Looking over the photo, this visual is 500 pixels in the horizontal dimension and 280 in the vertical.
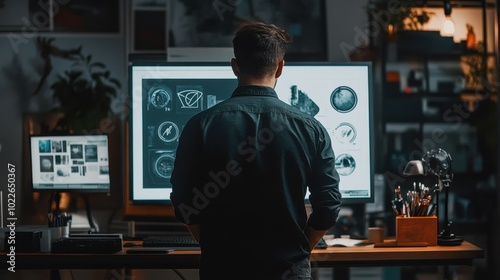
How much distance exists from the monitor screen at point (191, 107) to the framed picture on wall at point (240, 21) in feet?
Answer: 8.29

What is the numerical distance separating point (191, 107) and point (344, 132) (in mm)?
531

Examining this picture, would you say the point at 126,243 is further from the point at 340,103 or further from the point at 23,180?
the point at 23,180

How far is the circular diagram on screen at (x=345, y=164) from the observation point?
2557 mm

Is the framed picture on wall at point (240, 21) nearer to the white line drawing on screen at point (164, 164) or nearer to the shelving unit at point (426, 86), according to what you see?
the shelving unit at point (426, 86)

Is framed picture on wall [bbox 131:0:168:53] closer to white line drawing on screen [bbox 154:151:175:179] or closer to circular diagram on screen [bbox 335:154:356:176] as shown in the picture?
white line drawing on screen [bbox 154:151:175:179]

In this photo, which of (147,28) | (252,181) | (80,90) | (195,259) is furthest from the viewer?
(147,28)

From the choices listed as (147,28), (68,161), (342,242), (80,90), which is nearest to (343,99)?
(342,242)

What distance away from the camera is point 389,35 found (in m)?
5.43

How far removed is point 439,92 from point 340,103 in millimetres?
3149

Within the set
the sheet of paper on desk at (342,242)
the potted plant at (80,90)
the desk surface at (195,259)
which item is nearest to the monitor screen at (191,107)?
the sheet of paper on desk at (342,242)

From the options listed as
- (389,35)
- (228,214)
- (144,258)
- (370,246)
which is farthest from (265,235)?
(389,35)

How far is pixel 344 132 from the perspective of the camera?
2561 millimetres

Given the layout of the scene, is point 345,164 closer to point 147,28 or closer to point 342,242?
point 342,242

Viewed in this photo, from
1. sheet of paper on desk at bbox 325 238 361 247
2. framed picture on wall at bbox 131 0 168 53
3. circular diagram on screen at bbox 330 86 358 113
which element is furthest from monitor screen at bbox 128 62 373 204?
framed picture on wall at bbox 131 0 168 53
